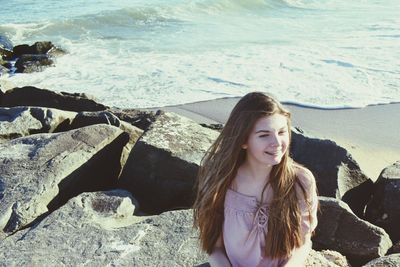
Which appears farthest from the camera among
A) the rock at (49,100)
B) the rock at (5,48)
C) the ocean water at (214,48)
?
the rock at (5,48)

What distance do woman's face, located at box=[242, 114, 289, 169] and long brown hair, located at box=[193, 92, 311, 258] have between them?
0.03 metres

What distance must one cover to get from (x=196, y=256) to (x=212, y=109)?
4.68m

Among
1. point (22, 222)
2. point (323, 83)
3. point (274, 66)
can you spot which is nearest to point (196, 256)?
point (22, 222)

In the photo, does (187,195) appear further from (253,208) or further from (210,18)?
(210,18)

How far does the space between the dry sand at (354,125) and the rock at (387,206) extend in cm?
126

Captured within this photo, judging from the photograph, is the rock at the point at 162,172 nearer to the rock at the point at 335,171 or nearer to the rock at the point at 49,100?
the rock at the point at 335,171

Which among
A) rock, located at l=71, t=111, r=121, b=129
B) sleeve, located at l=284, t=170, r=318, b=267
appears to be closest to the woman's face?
sleeve, located at l=284, t=170, r=318, b=267

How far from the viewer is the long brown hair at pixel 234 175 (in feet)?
8.13

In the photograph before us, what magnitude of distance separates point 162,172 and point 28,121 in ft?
6.07

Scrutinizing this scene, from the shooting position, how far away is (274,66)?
32.6ft

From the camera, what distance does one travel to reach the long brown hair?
2.48 meters

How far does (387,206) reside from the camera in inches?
170

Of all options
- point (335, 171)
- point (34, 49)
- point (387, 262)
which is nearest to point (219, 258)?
point (387, 262)

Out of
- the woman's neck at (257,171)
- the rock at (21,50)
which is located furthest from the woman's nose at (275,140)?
the rock at (21,50)
